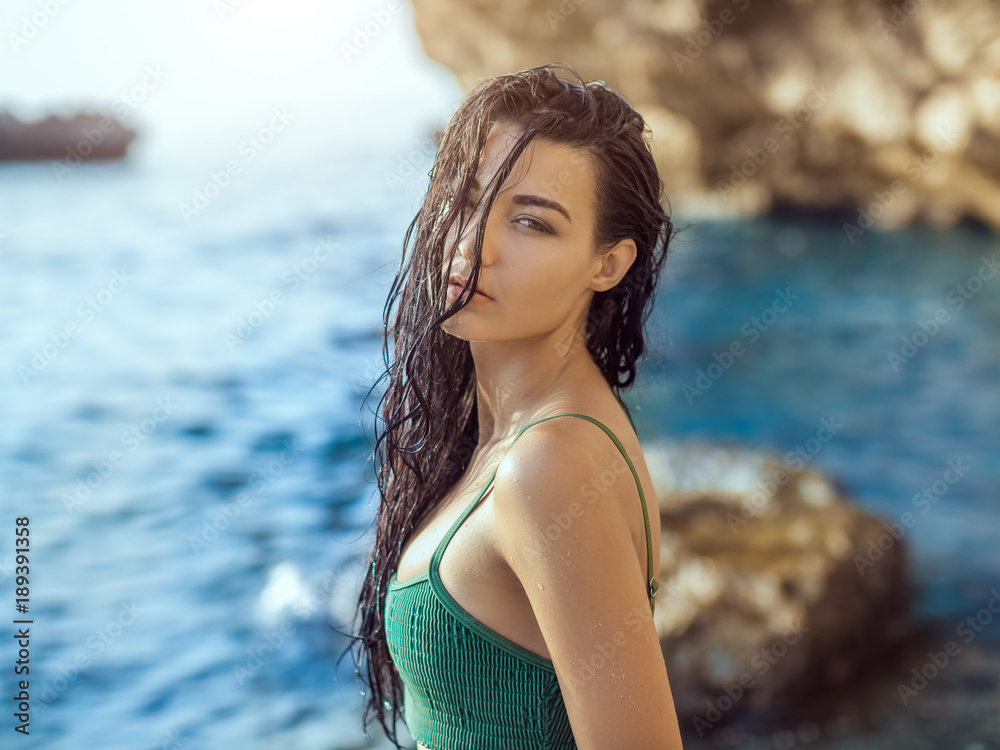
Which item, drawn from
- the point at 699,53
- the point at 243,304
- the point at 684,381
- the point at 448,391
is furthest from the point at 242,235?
the point at 448,391

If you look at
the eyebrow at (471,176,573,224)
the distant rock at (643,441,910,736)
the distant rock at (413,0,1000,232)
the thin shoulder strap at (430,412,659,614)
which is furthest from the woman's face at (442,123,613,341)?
the distant rock at (413,0,1000,232)

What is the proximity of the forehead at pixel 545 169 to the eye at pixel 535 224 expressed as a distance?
31 millimetres

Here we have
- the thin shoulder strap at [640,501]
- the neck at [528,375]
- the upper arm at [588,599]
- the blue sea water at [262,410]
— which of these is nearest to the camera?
the upper arm at [588,599]

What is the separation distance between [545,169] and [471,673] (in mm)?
609

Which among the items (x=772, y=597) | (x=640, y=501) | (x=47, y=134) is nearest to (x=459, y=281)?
(x=640, y=501)

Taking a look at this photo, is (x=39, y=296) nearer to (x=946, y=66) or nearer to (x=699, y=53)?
(x=699, y=53)

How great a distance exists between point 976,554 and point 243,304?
18.3 ft

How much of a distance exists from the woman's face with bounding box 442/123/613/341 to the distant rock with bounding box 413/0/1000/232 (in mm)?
7329

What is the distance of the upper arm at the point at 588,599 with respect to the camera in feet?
3.17

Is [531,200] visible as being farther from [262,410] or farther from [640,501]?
[262,410]

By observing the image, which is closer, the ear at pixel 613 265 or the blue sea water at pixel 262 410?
the ear at pixel 613 265

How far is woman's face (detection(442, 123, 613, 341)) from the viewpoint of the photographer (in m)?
1.12

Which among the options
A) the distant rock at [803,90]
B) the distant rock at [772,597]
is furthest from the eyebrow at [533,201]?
the distant rock at [803,90]

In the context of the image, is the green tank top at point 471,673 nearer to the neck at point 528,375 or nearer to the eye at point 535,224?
the neck at point 528,375
